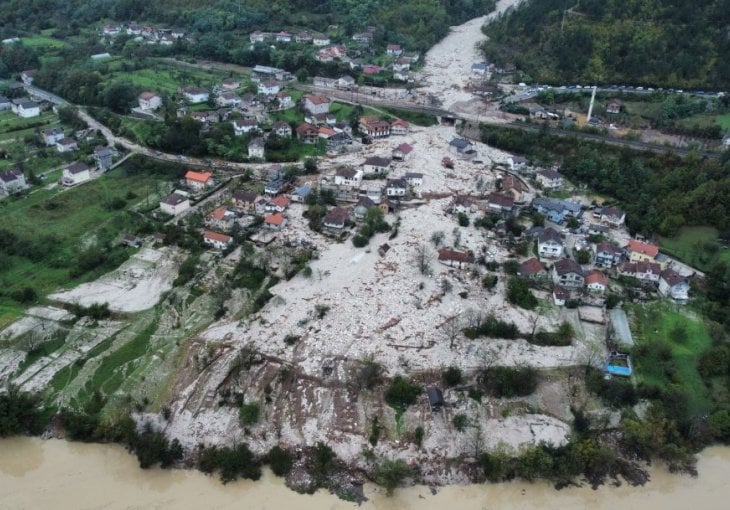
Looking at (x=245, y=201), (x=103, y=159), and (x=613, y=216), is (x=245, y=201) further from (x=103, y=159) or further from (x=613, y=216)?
(x=613, y=216)

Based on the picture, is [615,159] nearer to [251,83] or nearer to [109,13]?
[251,83]

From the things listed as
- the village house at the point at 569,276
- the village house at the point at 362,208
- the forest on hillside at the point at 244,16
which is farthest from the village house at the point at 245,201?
the forest on hillside at the point at 244,16

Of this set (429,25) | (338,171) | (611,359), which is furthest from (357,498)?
(429,25)

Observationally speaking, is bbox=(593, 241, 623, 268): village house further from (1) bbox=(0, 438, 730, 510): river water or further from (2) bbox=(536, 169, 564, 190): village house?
(1) bbox=(0, 438, 730, 510): river water

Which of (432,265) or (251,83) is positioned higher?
(251,83)

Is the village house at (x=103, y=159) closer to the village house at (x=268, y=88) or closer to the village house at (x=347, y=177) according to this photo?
the village house at (x=347, y=177)

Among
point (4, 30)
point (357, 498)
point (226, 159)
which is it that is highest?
point (4, 30)

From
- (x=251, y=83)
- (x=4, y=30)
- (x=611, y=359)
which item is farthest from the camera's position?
(x=4, y=30)
